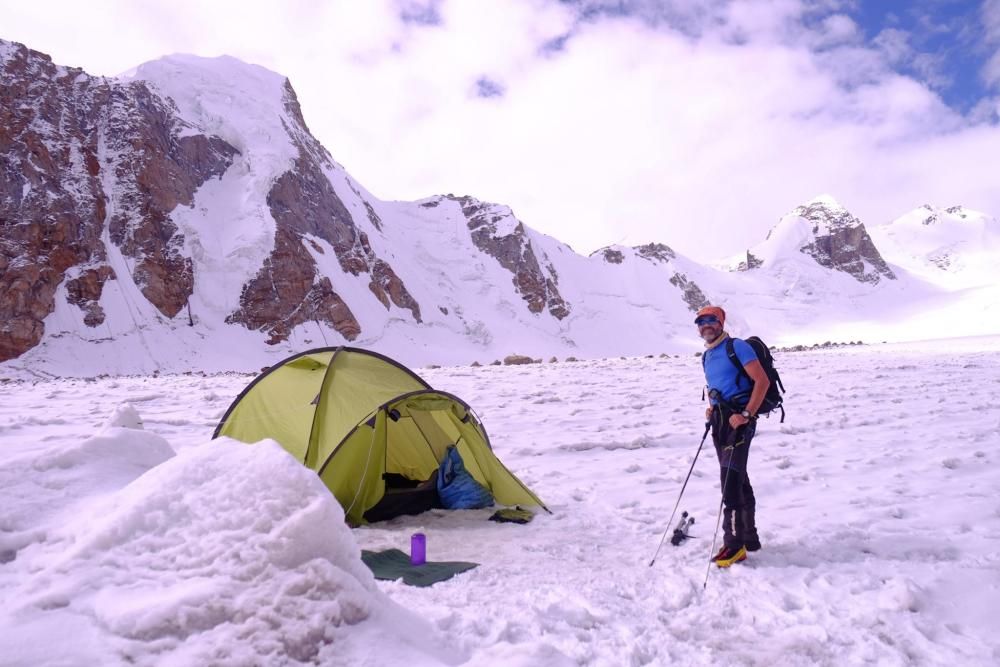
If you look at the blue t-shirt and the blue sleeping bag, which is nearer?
the blue t-shirt

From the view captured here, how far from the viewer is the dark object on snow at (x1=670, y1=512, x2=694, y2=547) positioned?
16.5 feet

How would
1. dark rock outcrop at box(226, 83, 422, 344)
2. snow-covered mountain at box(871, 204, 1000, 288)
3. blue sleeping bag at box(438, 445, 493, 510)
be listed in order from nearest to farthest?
blue sleeping bag at box(438, 445, 493, 510) → dark rock outcrop at box(226, 83, 422, 344) → snow-covered mountain at box(871, 204, 1000, 288)

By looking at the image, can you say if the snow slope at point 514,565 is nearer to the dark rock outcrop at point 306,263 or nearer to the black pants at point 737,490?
the black pants at point 737,490

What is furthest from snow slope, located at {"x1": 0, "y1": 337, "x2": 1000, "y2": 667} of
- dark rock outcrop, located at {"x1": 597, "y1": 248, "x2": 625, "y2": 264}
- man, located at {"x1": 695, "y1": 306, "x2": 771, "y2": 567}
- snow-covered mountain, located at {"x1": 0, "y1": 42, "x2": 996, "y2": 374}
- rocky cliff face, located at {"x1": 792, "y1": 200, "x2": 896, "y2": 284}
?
rocky cliff face, located at {"x1": 792, "y1": 200, "x2": 896, "y2": 284}

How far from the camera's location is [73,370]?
2717 cm

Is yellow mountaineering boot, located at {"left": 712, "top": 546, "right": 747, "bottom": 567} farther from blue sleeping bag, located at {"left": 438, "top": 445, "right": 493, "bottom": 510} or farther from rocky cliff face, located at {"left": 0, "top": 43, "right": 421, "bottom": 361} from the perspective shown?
rocky cliff face, located at {"left": 0, "top": 43, "right": 421, "bottom": 361}

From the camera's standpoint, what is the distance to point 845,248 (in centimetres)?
11381

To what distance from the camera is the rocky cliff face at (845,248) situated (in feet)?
365

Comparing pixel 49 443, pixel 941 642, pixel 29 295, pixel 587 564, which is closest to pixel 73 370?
pixel 29 295

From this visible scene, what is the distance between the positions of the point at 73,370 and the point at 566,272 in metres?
58.7

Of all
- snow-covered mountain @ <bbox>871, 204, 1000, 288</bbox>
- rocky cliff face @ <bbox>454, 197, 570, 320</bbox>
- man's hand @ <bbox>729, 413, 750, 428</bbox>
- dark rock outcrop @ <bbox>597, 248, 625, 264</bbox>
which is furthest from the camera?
snow-covered mountain @ <bbox>871, 204, 1000, 288</bbox>

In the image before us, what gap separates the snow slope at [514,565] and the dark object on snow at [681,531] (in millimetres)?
98

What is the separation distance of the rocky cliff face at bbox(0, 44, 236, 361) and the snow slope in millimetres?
27426

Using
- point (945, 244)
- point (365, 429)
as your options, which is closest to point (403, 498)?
point (365, 429)
